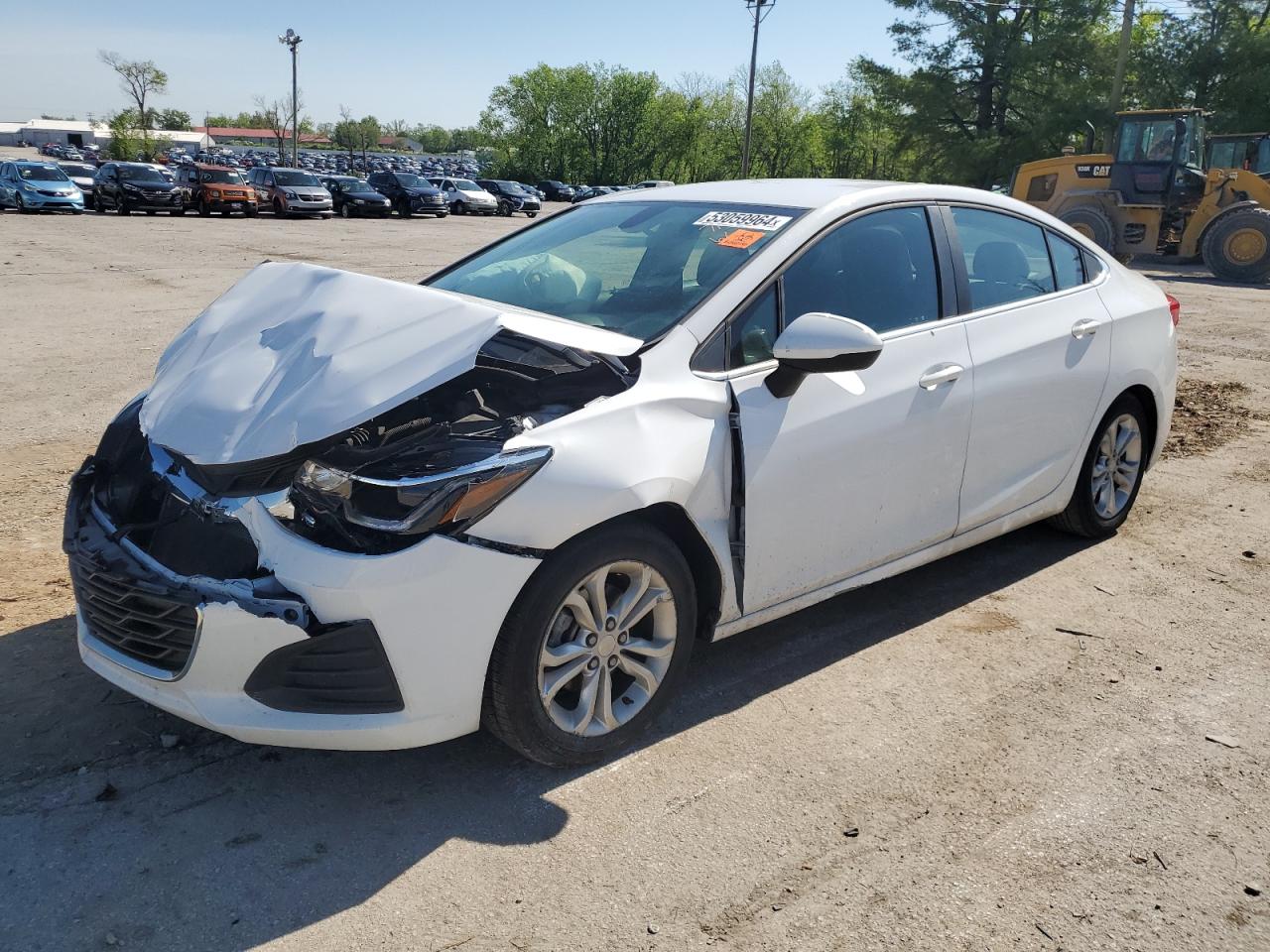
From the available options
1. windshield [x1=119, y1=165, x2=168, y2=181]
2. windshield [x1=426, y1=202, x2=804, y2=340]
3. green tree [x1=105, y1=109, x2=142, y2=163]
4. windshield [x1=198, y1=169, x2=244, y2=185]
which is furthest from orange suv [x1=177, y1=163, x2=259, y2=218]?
green tree [x1=105, y1=109, x2=142, y2=163]

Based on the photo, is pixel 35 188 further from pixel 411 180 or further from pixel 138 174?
pixel 411 180

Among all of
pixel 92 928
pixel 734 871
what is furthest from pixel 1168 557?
pixel 92 928

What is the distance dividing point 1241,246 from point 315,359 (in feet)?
64.9

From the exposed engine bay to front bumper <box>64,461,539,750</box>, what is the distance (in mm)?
69

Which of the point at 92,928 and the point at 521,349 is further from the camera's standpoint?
the point at 521,349

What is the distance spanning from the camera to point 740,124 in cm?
8656

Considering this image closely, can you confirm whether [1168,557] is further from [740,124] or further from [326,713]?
[740,124]

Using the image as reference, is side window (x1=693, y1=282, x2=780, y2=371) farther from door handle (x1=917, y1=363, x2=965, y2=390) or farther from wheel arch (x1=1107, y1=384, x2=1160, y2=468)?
wheel arch (x1=1107, y1=384, x2=1160, y2=468)

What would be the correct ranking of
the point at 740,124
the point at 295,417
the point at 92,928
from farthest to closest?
1. the point at 740,124
2. the point at 295,417
3. the point at 92,928

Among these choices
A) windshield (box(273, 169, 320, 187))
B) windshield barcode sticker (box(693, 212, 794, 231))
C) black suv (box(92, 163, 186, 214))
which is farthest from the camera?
windshield (box(273, 169, 320, 187))

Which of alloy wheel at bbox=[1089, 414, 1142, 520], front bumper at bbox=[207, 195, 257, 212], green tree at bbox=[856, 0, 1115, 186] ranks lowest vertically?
alloy wheel at bbox=[1089, 414, 1142, 520]

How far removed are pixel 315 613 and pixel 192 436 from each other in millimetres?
751

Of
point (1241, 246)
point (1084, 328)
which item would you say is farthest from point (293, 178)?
point (1084, 328)

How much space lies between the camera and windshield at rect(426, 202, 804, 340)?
3.49 m
